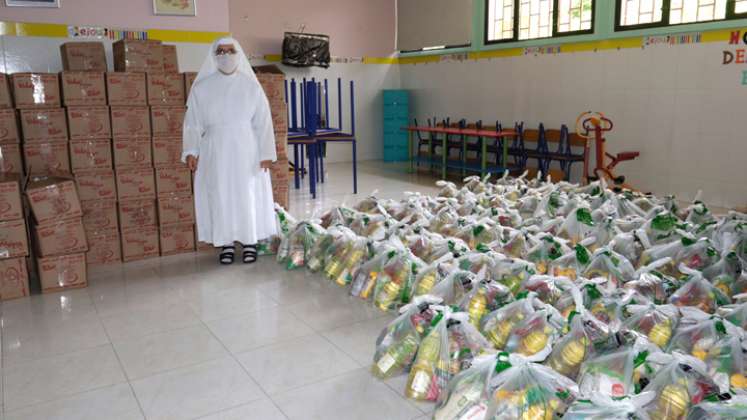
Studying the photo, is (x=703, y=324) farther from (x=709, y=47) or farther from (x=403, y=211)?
(x=709, y=47)

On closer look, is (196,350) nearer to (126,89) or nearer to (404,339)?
(404,339)

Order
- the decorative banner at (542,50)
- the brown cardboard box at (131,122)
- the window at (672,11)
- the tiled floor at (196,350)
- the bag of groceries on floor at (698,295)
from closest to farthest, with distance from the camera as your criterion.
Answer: the tiled floor at (196,350)
the bag of groceries on floor at (698,295)
the brown cardboard box at (131,122)
the window at (672,11)
the decorative banner at (542,50)

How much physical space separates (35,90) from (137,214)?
1.03m

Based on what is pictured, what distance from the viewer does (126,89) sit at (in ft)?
13.1

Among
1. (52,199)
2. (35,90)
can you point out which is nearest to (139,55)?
(35,90)

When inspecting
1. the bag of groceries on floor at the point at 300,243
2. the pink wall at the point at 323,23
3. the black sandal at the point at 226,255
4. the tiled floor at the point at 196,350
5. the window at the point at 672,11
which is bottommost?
the tiled floor at the point at 196,350

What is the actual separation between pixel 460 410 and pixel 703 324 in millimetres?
993

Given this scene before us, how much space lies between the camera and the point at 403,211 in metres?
4.41

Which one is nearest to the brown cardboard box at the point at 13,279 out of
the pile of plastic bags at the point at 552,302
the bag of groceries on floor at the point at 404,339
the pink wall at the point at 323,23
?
the pile of plastic bags at the point at 552,302

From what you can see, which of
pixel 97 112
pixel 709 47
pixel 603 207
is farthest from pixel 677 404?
pixel 709 47

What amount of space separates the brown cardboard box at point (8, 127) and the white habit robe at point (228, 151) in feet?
3.52

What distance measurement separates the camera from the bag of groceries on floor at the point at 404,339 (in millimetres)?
2283

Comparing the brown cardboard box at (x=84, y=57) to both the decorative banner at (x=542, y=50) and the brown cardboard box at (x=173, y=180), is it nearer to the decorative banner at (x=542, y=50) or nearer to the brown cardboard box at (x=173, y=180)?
the brown cardboard box at (x=173, y=180)

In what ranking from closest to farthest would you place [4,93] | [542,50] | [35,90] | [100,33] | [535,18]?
1. [4,93]
2. [35,90]
3. [100,33]
4. [542,50]
5. [535,18]
